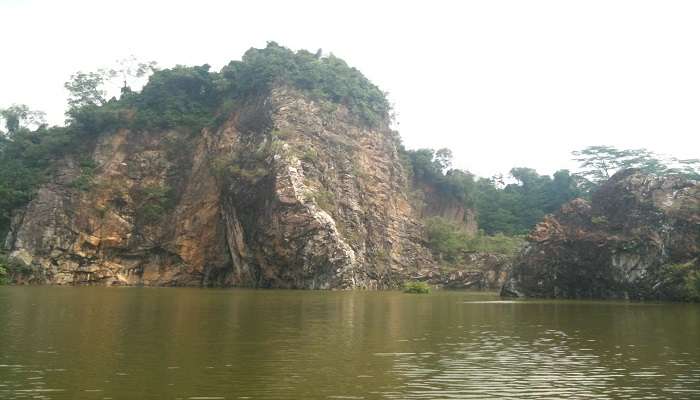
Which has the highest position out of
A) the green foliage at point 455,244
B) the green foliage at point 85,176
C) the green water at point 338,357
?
the green foliage at point 85,176

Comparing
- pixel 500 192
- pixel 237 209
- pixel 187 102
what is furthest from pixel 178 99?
pixel 500 192

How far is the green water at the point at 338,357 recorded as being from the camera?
11.5 metres

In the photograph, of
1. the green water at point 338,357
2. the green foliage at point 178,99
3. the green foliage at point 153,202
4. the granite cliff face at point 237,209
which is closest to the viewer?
the green water at point 338,357

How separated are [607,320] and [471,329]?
685 centimetres

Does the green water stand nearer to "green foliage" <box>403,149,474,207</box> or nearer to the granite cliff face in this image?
the granite cliff face

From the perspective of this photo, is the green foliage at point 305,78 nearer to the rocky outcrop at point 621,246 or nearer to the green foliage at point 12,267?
the green foliage at point 12,267

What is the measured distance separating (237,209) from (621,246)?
3778 cm

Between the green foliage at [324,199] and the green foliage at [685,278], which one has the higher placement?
the green foliage at [324,199]

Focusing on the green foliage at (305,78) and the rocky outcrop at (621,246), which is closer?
the rocky outcrop at (621,246)

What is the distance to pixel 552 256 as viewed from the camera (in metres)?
44.8

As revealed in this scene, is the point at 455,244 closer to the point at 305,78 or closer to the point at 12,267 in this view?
the point at 305,78

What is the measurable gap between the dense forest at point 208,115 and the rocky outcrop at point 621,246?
27.9m

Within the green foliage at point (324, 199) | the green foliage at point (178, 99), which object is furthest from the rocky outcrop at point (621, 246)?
the green foliage at point (178, 99)

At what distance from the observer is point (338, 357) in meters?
15.1
